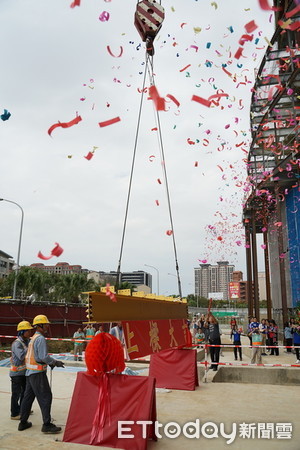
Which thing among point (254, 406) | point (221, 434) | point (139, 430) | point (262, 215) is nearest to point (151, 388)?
point (139, 430)

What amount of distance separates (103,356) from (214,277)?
13172 centimetres

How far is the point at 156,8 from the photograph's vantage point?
6203mm

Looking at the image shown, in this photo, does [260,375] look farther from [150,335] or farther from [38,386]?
[38,386]

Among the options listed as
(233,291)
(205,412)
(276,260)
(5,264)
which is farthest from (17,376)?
(5,264)

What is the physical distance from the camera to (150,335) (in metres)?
6.00

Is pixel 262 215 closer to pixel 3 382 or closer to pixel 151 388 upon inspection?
pixel 3 382

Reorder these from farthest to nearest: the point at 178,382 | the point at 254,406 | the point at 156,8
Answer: the point at 178,382 < the point at 254,406 < the point at 156,8

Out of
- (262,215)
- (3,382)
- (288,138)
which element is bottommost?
(3,382)

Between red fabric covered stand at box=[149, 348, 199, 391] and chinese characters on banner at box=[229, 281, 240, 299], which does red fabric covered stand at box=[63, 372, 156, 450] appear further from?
chinese characters on banner at box=[229, 281, 240, 299]

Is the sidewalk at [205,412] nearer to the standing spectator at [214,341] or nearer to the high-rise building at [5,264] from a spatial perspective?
the standing spectator at [214,341]

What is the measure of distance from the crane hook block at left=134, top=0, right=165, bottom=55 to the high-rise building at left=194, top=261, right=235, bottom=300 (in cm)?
12632

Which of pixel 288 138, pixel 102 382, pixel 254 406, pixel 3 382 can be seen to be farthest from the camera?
pixel 288 138

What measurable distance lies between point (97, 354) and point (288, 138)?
66.8 feet

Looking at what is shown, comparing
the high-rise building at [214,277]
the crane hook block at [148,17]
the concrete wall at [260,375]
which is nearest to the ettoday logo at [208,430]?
the concrete wall at [260,375]
